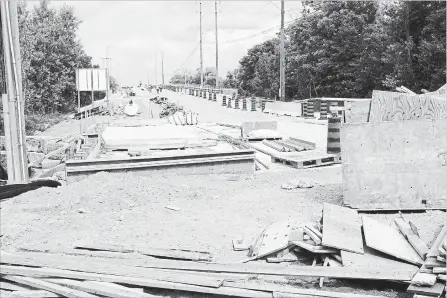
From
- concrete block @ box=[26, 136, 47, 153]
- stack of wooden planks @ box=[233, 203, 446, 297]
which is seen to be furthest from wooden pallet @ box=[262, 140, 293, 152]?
stack of wooden planks @ box=[233, 203, 446, 297]

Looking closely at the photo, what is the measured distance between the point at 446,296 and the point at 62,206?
6414 mm

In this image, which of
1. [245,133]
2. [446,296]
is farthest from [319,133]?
[446,296]

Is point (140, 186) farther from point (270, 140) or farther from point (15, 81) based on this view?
point (270, 140)

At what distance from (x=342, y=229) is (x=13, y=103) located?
26.6ft

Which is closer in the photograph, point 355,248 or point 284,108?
point 355,248

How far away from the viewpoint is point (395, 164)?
8422 millimetres

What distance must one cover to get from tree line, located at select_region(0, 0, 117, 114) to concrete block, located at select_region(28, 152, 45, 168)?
21732 mm

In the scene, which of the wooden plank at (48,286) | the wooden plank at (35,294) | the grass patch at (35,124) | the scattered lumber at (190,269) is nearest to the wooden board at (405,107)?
the scattered lumber at (190,269)

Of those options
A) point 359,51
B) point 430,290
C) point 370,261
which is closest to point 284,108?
point 359,51

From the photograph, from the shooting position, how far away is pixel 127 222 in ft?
26.5

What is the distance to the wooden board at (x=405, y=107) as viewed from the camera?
8336 millimetres

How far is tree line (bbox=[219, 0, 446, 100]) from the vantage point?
124 feet

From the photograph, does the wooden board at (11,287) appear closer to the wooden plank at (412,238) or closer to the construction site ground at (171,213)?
the construction site ground at (171,213)

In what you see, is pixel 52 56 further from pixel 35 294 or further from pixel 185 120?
pixel 35 294
